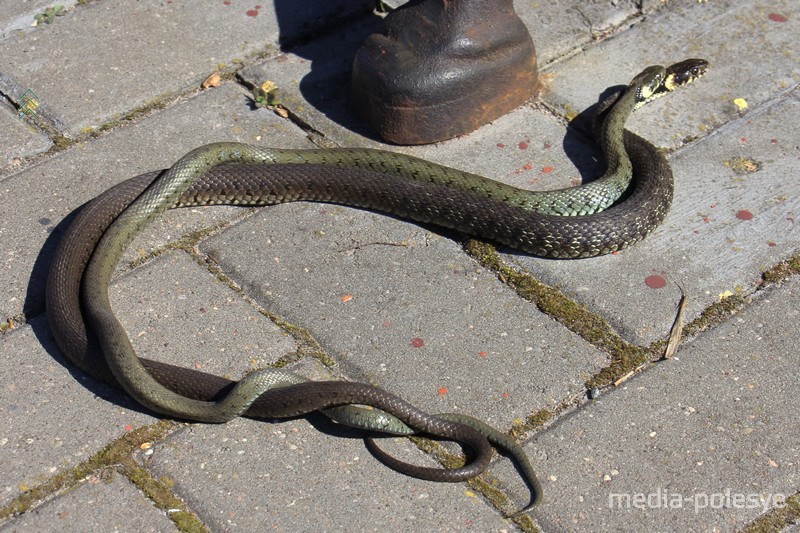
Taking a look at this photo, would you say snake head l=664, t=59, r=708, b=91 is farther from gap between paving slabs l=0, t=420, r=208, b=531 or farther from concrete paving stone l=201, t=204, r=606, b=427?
gap between paving slabs l=0, t=420, r=208, b=531

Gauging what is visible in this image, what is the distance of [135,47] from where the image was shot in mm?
7074

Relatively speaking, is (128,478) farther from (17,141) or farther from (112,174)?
(17,141)

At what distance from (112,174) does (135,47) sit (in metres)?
1.40

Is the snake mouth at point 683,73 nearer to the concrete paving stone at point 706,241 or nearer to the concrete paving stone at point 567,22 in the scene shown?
the concrete paving stone at point 706,241

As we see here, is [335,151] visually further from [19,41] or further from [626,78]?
[19,41]

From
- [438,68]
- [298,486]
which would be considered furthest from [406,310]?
[438,68]

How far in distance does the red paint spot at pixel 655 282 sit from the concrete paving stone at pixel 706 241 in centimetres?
2

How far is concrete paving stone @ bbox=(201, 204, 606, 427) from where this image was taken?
4879 mm

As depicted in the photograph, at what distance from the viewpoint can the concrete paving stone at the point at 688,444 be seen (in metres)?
4.28

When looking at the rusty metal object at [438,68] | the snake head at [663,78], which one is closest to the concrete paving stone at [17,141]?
the rusty metal object at [438,68]

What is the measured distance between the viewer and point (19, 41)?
23.3 ft

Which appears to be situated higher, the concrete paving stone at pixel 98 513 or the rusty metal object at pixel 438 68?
the rusty metal object at pixel 438 68

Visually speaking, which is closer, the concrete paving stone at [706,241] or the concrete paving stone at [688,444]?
the concrete paving stone at [688,444]

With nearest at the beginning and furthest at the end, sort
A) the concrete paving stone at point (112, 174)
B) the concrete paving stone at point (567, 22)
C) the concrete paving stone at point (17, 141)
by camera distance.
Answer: the concrete paving stone at point (112, 174), the concrete paving stone at point (17, 141), the concrete paving stone at point (567, 22)
